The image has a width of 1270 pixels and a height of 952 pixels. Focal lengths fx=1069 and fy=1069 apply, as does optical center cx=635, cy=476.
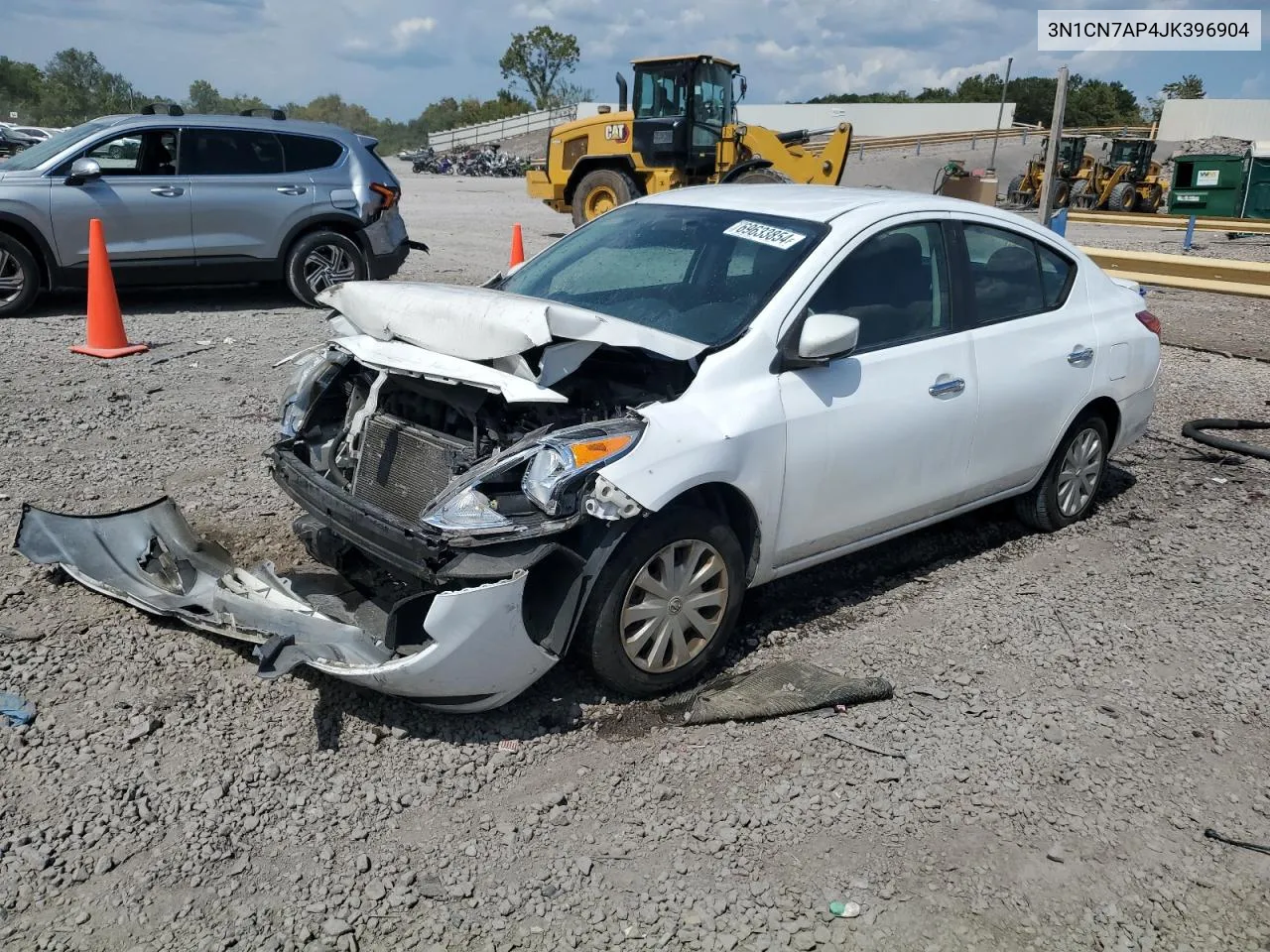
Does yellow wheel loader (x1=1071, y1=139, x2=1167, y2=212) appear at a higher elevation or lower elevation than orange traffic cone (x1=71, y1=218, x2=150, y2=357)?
higher

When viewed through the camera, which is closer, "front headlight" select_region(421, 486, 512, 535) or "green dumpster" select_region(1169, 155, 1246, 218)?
"front headlight" select_region(421, 486, 512, 535)

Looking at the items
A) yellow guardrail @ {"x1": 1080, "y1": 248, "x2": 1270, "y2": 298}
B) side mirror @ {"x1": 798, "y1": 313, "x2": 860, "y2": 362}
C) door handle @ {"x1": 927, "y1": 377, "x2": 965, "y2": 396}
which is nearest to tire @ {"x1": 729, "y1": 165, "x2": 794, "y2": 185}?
yellow guardrail @ {"x1": 1080, "y1": 248, "x2": 1270, "y2": 298}

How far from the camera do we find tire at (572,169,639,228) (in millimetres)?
17609

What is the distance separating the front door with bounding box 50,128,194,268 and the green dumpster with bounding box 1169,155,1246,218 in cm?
2442

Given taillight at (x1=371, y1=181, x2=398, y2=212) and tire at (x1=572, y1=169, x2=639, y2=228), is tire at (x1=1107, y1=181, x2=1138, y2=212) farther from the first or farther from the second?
taillight at (x1=371, y1=181, x2=398, y2=212)

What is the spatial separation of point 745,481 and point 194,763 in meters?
2.05

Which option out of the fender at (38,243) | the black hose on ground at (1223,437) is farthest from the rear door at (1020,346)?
the fender at (38,243)

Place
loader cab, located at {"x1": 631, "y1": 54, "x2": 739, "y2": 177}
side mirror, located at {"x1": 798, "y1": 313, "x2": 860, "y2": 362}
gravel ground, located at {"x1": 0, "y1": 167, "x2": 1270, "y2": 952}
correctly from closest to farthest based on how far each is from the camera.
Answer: gravel ground, located at {"x1": 0, "y1": 167, "x2": 1270, "y2": 952}
side mirror, located at {"x1": 798, "y1": 313, "x2": 860, "y2": 362}
loader cab, located at {"x1": 631, "y1": 54, "x2": 739, "y2": 177}

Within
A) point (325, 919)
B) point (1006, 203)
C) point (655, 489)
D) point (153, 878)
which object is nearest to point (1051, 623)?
point (655, 489)

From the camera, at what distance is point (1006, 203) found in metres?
31.6

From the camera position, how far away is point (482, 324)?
377 centimetres

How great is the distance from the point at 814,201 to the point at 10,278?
27.3 ft

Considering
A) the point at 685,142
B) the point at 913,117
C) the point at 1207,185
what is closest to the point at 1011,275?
the point at 685,142

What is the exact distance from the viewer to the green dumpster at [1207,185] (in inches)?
1008
